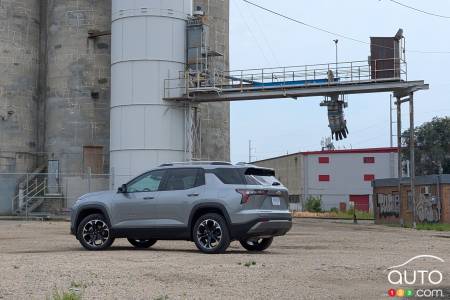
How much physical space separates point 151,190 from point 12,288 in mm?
6360

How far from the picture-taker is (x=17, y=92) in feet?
146

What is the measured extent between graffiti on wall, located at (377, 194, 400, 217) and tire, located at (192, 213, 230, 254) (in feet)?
88.8

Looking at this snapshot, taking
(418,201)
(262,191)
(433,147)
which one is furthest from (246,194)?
(433,147)

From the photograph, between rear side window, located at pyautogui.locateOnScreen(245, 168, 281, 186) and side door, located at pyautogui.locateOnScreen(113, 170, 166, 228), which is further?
side door, located at pyautogui.locateOnScreen(113, 170, 166, 228)

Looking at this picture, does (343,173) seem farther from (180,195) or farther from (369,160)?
(180,195)

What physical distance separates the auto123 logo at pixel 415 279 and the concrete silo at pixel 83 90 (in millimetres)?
32558

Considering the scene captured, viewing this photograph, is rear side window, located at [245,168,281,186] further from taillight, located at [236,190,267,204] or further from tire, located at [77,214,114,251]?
tire, located at [77,214,114,251]

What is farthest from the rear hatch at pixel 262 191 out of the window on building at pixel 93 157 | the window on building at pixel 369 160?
→ the window on building at pixel 369 160

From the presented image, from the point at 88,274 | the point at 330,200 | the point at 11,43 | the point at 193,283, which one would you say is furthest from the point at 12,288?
the point at 330,200

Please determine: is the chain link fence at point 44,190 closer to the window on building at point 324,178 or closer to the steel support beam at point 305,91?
the steel support beam at point 305,91

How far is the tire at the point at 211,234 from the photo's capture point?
14.2 metres

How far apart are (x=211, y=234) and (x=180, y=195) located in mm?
1103

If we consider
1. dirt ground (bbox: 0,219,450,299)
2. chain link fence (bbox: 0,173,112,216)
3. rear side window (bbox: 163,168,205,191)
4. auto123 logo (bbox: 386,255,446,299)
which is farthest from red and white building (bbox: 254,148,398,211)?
auto123 logo (bbox: 386,255,446,299)

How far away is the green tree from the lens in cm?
8588
